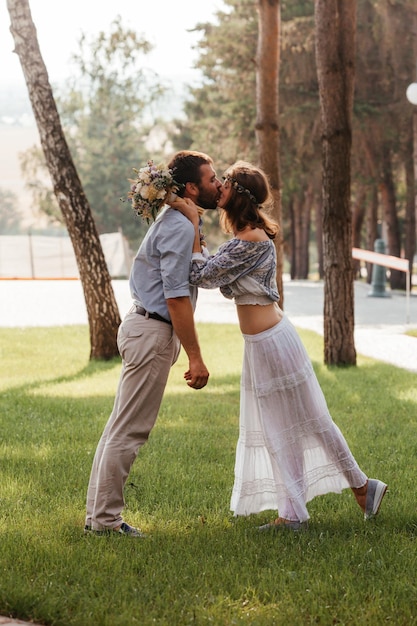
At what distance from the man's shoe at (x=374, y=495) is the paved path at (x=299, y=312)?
7558 millimetres

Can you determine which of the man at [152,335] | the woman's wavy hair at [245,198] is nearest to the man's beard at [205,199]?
the man at [152,335]

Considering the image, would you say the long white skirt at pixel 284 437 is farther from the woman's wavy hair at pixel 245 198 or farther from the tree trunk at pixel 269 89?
the tree trunk at pixel 269 89

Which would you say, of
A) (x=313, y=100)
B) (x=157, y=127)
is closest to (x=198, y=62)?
(x=313, y=100)

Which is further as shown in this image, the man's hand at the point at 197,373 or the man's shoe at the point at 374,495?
the man's shoe at the point at 374,495

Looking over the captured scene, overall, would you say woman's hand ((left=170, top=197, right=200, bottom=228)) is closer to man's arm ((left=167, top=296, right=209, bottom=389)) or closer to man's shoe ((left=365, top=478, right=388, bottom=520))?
man's arm ((left=167, top=296, right=209, bottom=389))

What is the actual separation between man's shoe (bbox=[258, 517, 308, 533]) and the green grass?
65 mm

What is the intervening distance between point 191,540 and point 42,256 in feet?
142

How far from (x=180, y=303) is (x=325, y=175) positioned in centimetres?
800

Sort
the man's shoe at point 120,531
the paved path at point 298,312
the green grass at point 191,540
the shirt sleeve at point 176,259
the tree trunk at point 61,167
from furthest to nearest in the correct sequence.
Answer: the paved path at point 298,312, the tree trunk at point 61,167, the man's shoe at point 120,531, the shirt sleeve at point 176,259, the green grass at point 191,540

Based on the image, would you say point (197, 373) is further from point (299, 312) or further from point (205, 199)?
point (299, 312)

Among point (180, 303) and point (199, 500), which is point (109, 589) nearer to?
point (180, 303)

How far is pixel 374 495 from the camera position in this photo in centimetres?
573

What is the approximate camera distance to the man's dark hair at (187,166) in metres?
5.12

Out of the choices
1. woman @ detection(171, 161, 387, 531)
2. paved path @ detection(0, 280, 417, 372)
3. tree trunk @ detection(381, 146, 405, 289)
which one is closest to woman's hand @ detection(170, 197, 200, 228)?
woman @ detection(171, 161, 387, 531)
